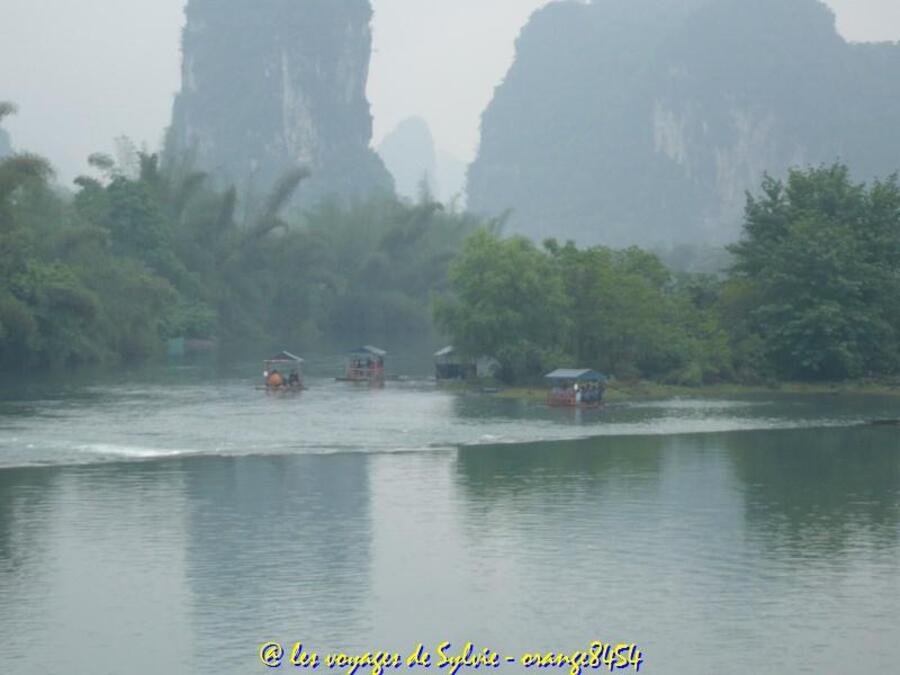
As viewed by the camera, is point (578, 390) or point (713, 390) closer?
point (578, 390)

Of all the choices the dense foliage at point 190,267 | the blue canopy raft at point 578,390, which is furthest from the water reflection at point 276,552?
the dense foliage at point 190,267

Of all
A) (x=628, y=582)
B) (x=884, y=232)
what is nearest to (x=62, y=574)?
(x=628, y=582)

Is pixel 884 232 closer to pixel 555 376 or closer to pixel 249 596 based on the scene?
pixel 555 376

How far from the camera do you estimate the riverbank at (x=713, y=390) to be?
59.7 metres

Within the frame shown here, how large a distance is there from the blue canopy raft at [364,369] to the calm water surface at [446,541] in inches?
722

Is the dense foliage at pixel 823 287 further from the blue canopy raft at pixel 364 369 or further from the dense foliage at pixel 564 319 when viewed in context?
the blue canopy raft at pixel 364 369

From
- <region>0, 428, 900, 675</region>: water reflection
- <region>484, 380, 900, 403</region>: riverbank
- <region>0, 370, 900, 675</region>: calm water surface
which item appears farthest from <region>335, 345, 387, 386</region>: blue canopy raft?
<region>0, 428, 900, 675</region>: water reflection

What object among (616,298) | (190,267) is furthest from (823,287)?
(190,267)

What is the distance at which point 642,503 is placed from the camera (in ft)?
108

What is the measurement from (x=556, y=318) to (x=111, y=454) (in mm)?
25665

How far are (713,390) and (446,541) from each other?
3583 centimetres

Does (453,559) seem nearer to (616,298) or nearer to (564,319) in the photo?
(564,319)

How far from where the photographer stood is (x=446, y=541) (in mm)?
28922

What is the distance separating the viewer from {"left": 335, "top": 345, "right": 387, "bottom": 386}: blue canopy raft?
6800 centimetres
